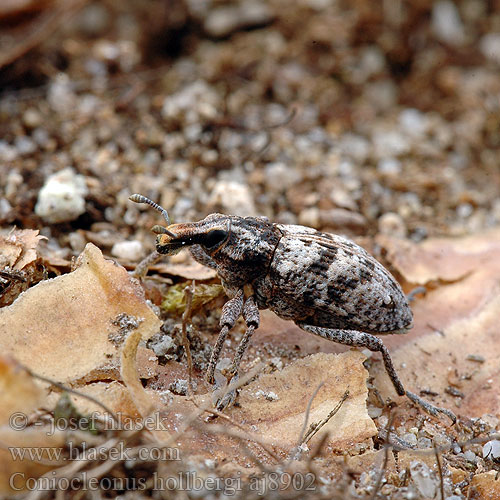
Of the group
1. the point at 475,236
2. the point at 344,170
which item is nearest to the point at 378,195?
the point at 344,170

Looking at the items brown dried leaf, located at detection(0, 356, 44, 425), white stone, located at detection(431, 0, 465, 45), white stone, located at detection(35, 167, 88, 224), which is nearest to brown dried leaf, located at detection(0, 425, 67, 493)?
brown dried leaf, located at detection(0, 356, 44, 425)

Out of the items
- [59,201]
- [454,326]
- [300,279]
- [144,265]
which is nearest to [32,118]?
[59,201]

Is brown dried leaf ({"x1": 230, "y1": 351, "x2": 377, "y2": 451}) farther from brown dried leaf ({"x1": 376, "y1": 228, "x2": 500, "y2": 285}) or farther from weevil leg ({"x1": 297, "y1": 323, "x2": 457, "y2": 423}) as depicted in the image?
brown dried leaf ({"x1": 376, "y1": 228, "x2": 500, "y2": 285})

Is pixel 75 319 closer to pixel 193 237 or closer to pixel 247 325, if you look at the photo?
pixel 193 237

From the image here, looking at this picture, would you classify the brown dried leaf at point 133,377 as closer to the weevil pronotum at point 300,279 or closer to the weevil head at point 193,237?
the weevil pronotum at point 300,279

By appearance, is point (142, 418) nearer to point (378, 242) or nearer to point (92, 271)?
point (92, 271)

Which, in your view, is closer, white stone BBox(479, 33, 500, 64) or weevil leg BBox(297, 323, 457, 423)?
weevil leg BBox(297, 323, 457, 423)

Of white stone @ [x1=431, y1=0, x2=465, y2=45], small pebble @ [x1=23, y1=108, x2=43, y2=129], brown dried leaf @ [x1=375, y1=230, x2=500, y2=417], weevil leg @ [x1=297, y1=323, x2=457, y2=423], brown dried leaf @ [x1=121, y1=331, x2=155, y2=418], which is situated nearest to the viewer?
brown dried leaf @ [x1=121, y1=331, x2=155, y2=418]
